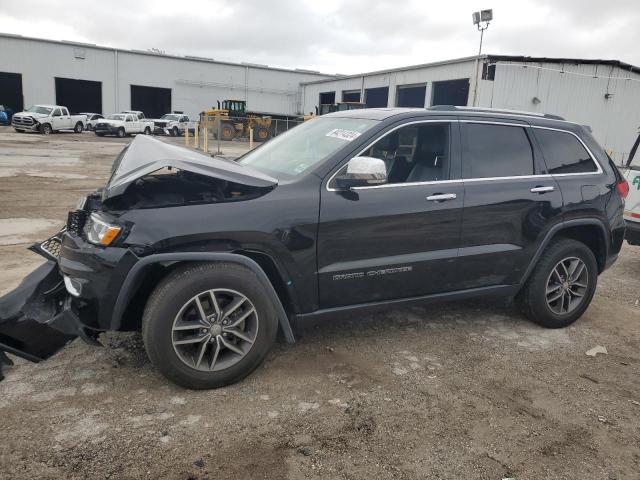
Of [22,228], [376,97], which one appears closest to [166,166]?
[22,228]

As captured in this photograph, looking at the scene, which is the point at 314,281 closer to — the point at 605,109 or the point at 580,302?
the point at 580,302

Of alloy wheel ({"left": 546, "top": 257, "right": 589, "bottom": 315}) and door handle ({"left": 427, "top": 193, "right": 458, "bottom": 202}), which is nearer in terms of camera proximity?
door handle ({"left": 427, "top": 193, "right": 458, "bottom": 202})

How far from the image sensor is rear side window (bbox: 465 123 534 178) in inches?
155

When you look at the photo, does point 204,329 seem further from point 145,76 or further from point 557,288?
point 145,76

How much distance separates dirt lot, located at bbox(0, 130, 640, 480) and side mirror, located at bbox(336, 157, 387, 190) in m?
1.29

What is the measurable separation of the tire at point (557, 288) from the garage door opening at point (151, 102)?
49038 mm

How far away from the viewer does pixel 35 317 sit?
3219 mm

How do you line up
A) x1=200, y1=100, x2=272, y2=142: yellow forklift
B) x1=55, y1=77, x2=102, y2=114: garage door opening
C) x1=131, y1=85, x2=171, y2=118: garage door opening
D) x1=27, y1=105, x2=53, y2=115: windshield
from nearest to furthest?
1. x1=27, y1=105, x2=53, y2=115: windshield
2. x1=200, y1=100, x2=272, y2=142: yellow forklift
3. x1=55, y1=77, x2=102, y2=114: garage door opening
4. x1=131, y1=85, x2=171, y2=118: garage door opening

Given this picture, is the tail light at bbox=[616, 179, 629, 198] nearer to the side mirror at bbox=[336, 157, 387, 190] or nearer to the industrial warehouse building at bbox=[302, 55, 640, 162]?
the side mirror at bbox=[336, 157, 387, 190]

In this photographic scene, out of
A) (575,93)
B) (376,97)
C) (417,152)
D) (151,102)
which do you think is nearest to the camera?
(417,152)

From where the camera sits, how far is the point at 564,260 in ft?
14.2

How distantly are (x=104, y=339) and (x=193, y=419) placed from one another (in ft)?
4.20

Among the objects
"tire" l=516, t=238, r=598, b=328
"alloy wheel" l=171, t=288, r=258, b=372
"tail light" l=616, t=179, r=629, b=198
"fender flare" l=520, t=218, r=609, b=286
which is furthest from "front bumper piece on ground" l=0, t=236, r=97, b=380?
"tail light" l=616, t=179, r=629, b=198

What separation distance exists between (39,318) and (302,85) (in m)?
49.5
